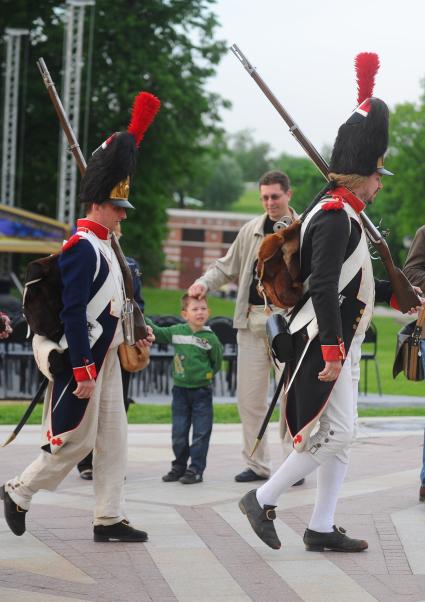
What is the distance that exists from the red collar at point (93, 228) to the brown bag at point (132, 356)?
0.57m

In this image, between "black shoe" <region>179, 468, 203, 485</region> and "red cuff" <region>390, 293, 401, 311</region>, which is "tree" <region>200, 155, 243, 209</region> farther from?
"red cuff" <region>390, 293, 401, 311</region>

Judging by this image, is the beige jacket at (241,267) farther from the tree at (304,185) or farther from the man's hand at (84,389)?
the tree at (304,185)

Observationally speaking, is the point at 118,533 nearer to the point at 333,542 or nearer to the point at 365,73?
the point at 333,542

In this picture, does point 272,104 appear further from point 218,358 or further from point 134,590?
point 134,590

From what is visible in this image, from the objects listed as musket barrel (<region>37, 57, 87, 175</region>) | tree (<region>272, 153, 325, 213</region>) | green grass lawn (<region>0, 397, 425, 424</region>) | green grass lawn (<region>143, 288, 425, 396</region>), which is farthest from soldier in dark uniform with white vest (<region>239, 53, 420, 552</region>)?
tree (<region>272, 153, 325, 213</region>)

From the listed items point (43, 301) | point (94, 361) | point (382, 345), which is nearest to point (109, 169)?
point (43, 301)

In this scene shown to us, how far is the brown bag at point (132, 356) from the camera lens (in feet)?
21.9

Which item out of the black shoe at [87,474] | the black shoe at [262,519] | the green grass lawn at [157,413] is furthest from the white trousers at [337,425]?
the green grass lawn at [157,413]

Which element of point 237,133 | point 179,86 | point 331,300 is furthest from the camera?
point 237,133

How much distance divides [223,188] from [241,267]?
114 m

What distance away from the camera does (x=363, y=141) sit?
6.35 meters

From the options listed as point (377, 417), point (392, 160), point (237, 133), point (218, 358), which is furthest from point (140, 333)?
point (237, 133)

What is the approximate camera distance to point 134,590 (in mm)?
5488

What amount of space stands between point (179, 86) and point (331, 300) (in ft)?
100
